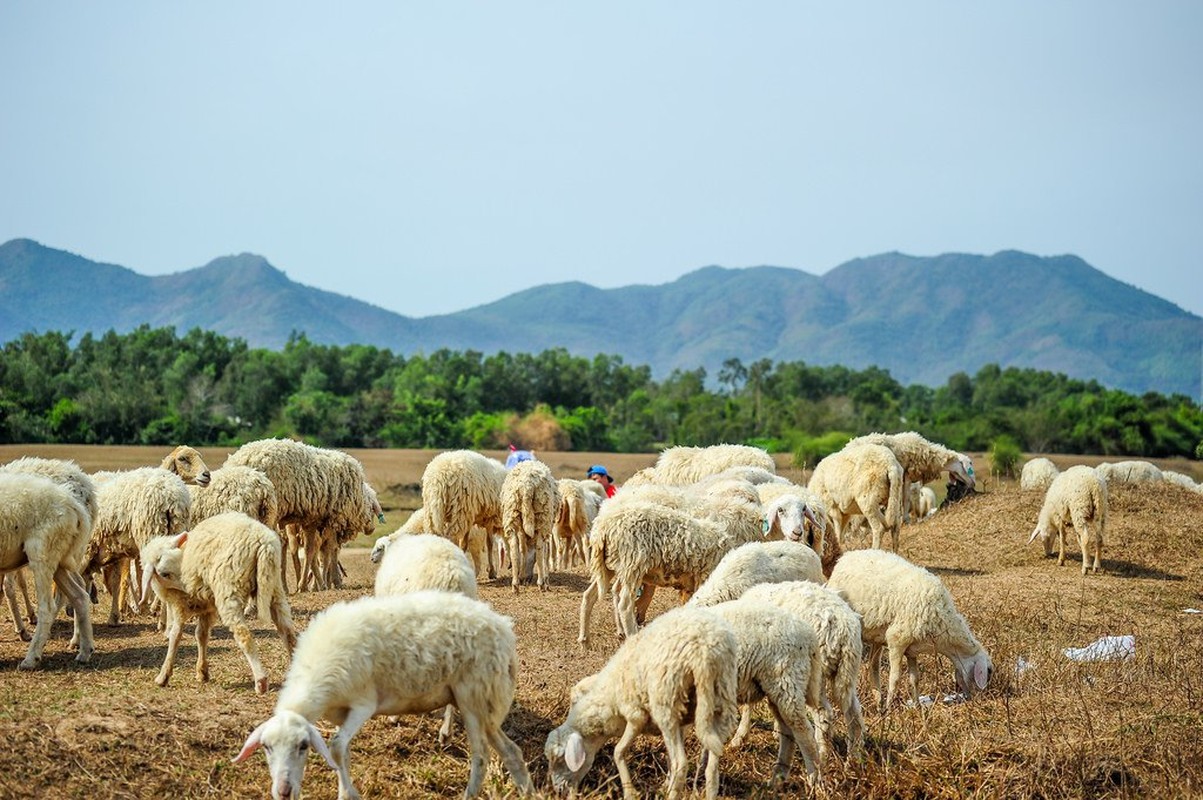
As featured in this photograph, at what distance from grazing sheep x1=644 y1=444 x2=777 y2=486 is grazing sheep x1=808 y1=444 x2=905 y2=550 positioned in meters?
1.12

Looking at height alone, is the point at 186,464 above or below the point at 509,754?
above

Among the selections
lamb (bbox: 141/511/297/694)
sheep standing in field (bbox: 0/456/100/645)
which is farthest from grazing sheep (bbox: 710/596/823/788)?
sheep standing in field (bbox: 0/456/100/645)

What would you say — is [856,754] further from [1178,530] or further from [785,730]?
[1178,530]

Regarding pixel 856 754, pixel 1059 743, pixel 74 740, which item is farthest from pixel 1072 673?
pixel 74 740

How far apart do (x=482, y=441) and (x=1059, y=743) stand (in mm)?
46491

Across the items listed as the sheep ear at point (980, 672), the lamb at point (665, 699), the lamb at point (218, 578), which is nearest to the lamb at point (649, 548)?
the sheep ear at point (980, 672)

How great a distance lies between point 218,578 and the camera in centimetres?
1038

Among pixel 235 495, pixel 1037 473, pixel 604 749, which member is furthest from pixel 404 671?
pixel 1037 473

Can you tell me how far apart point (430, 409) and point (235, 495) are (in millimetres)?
40168

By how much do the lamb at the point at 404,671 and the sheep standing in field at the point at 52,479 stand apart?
519 cm

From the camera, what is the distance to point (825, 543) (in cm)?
1525

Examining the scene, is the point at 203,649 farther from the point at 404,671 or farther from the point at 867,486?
the point at 867,486

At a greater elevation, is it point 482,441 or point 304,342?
point 304,342

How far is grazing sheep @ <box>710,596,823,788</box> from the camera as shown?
8469mm
